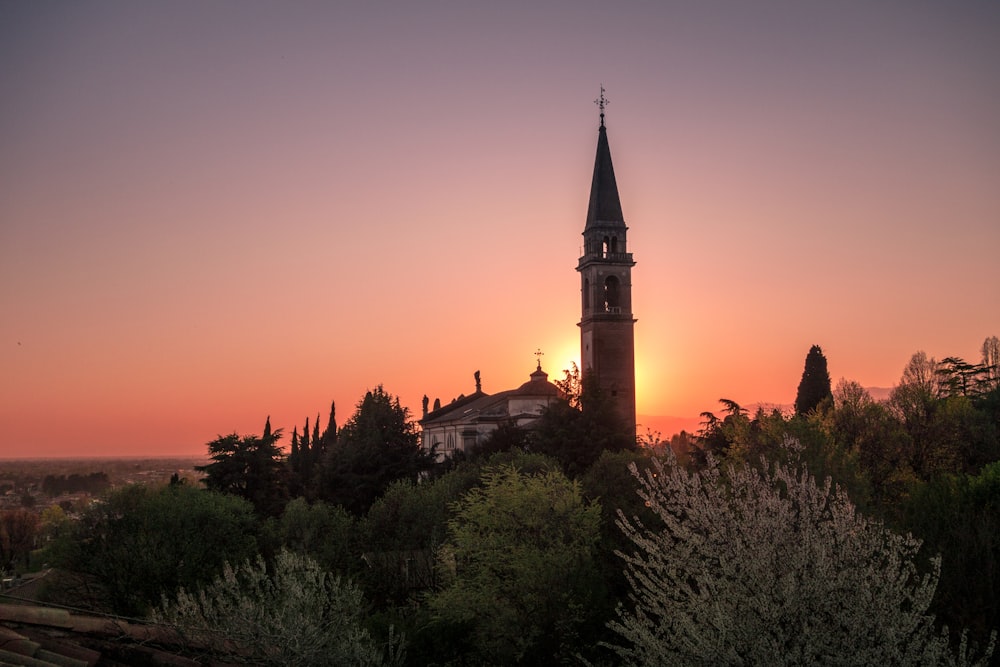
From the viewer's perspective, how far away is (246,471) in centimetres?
6078

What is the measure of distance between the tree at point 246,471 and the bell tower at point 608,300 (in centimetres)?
2694

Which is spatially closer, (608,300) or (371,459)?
(371,459)

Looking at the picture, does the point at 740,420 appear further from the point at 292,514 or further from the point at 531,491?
the point at 292,514

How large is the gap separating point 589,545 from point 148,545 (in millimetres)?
24612

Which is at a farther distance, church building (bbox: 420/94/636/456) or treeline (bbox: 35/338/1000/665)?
church building (bbox: 420/94/636/456)

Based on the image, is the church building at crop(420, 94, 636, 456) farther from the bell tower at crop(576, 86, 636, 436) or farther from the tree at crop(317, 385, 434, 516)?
the tree at crop(317, 385, 434, 516)

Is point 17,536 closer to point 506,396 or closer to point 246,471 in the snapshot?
point 246,471

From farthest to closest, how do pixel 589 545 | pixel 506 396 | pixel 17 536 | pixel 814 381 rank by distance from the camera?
pixel 17 536
pixel 506 396
pixel 814 381
pixel 589 545

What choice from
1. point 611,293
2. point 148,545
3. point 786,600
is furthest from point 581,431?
point 786,600

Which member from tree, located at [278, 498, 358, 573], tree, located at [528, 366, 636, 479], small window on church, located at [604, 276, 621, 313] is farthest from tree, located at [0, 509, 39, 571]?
small window on church, located at [604, 276, 621, 313]

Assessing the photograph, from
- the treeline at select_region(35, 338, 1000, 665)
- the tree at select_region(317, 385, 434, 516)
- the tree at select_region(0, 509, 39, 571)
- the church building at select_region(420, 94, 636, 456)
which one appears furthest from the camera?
the tree at select_region(0, 509, 39, 571)

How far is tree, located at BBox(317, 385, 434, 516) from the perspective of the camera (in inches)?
2480

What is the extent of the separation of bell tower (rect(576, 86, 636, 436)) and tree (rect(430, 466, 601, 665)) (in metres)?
34.7

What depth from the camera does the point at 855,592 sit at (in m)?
13.9
